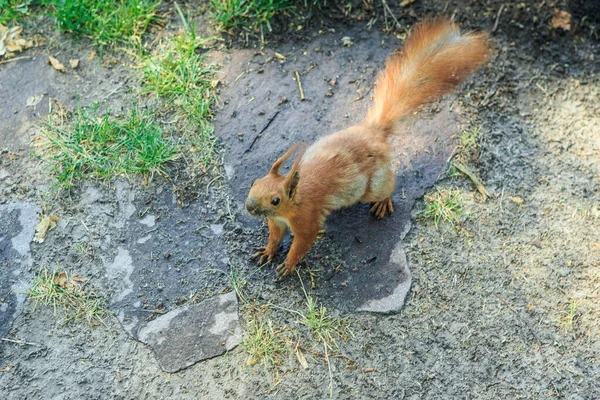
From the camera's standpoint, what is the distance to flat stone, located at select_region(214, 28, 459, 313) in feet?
10.5

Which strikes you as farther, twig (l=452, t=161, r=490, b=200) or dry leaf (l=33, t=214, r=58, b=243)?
twig (l=452, t=161, r=490, b=200)

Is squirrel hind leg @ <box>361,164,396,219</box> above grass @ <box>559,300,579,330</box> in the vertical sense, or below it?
above

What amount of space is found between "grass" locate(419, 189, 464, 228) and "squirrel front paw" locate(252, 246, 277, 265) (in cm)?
85

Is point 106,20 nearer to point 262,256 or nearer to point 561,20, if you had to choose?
point 262,256

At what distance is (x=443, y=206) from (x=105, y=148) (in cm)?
194

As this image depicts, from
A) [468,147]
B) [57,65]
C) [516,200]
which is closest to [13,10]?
[57,65]

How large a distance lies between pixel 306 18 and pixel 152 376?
8.26 ft

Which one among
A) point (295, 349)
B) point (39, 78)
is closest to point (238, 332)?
point (295, 349)

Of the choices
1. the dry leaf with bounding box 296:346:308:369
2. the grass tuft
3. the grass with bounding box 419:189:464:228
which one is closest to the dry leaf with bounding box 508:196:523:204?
the grass with bounding box 419:189:464:228

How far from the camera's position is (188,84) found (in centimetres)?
385

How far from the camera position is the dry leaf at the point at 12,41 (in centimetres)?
408

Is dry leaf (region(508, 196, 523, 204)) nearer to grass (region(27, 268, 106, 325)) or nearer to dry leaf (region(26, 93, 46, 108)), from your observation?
grass (region(27, 268, 106, 325))

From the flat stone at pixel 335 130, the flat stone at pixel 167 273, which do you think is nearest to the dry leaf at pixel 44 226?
the flat stone at pixel 167 273

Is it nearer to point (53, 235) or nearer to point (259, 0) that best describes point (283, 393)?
point (53, 235)
